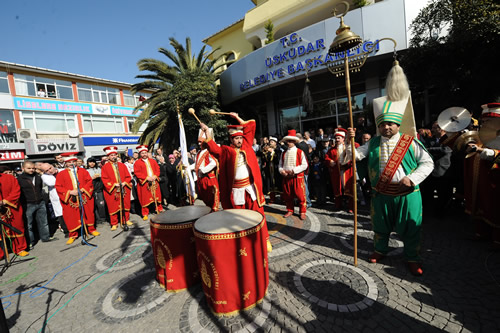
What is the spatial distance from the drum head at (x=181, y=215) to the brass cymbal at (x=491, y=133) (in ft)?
13.4

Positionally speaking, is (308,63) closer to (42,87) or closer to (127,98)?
(127,98)

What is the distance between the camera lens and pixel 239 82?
1357 centimetres

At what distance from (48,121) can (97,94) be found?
5.50m

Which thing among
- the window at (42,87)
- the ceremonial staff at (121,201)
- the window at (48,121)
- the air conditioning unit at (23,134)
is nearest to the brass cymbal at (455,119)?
the ceremonial staff at (121,201)

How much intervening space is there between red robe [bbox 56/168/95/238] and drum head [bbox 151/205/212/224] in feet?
12.4

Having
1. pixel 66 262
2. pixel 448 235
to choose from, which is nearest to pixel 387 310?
pixel 448 235

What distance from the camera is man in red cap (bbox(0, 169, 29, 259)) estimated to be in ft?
15.6

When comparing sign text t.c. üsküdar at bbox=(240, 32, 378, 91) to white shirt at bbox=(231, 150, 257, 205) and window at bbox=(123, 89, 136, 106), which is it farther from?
window at bbox=(123, 89, 136, 106)

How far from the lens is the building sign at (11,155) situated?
18.8m

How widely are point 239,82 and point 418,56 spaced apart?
8898 millimetres

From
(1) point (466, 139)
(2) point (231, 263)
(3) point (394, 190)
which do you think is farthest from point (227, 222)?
(1) point (466, 139)

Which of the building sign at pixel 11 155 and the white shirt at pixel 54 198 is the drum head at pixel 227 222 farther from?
the building sign at pixel 11 155


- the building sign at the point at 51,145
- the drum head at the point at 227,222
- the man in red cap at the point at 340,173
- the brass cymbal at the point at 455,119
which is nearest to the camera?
the drum head at the point at 227,222

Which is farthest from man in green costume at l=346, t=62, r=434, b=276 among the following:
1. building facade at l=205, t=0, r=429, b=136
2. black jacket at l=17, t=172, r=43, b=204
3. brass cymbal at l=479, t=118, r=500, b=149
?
black jacket at l=17, t=172, r=43, b=204
